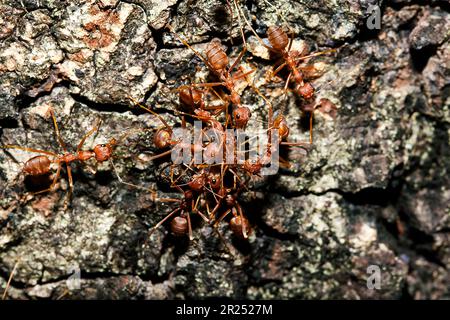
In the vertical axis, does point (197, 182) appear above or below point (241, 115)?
below

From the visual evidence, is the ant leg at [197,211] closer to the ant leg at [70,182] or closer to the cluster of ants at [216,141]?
the cluster of ants at [216,141]

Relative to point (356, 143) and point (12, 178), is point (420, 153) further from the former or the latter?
point (12, 178)

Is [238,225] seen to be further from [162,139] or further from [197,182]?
[162,139]

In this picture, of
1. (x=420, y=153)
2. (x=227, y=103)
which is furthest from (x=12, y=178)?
(x=420, y=153)

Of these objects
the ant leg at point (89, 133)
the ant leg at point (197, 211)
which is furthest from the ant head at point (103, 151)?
the ant leg at point (197, 211)

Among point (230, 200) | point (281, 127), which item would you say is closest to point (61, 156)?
point (230, 200)

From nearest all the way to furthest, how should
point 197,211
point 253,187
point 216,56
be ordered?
point 216,56 < point 197,211 < point 253,187
